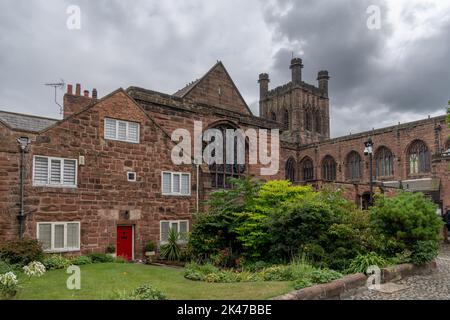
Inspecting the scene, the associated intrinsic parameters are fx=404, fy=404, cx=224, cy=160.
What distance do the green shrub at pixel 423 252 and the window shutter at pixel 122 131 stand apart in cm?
1368

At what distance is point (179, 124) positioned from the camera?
25234 millimetres

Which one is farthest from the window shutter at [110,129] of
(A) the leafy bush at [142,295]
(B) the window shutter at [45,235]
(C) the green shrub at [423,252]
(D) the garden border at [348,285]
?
(C) the green shrub at [423,252]

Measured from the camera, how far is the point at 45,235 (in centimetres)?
1684

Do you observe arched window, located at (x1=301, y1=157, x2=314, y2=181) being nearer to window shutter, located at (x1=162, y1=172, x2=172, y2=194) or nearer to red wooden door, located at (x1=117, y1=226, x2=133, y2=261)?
window shutter, located at (x1=162, y1=172, x2=172, y2=194)

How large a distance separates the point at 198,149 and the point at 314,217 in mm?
12650

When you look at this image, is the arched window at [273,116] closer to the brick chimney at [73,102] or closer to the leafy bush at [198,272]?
the brick chimney at [73,102]

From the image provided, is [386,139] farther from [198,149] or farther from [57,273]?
[57,273]

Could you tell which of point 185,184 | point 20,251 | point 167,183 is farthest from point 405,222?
point 20,251

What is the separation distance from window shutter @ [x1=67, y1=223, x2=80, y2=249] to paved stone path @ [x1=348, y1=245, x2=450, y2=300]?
12.1 m

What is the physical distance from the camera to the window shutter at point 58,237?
17.1 m

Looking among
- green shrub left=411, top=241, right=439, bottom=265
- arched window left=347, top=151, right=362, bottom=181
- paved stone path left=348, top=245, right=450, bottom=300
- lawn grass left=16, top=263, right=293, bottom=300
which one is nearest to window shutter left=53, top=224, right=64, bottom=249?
lawn grass left=16, top=263, right=293, bottom=300

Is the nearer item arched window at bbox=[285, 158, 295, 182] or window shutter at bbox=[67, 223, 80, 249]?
window shutter at bbox=[67, 223, 80, 249]

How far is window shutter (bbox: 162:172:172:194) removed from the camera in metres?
21.1
